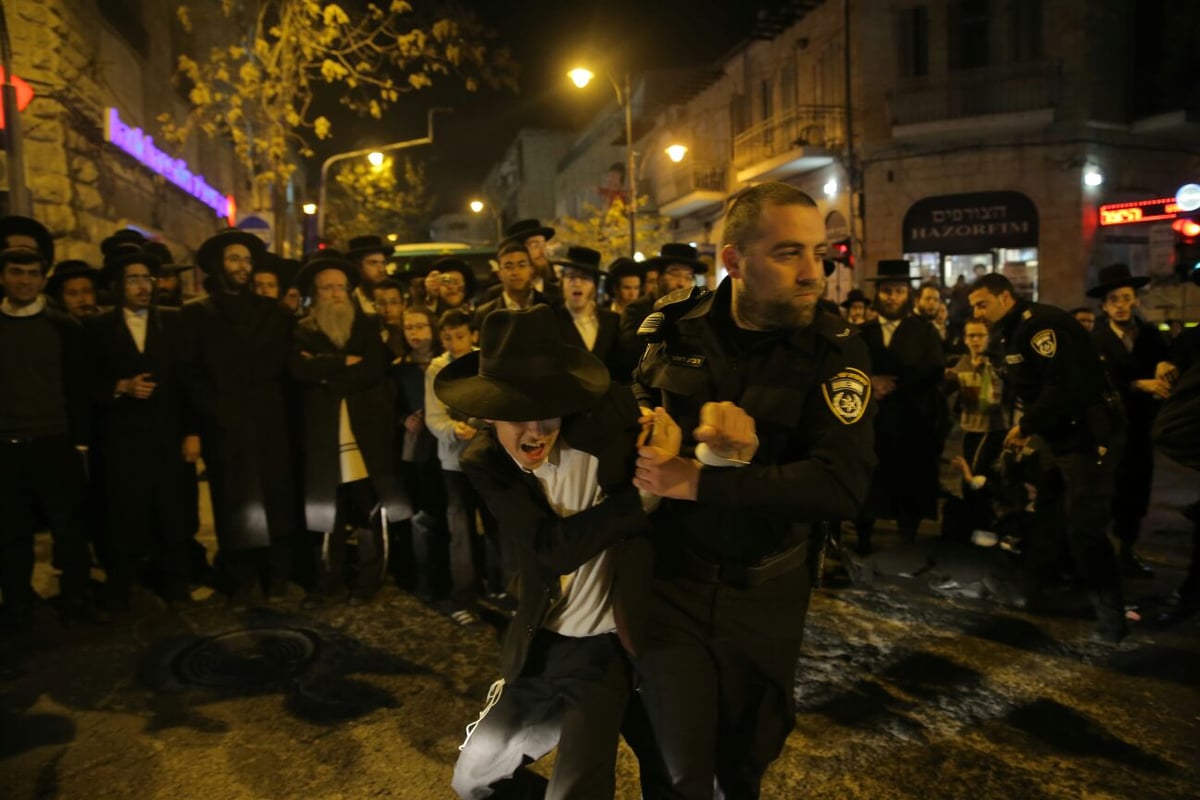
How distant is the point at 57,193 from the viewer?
11.0 meters

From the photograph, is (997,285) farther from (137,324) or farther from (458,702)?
(137,324)

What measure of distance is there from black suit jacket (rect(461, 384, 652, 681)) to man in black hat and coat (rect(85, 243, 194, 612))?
3.88 m

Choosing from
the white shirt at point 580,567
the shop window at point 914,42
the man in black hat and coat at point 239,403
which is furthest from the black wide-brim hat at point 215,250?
the shop window at point 914,42

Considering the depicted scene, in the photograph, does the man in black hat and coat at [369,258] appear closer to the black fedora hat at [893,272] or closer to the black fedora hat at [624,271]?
the black fedora hat at [624,271]

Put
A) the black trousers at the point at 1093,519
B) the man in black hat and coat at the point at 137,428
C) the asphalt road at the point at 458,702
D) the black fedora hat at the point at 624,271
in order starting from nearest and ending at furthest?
1. the asphalt road at the point at 458,702
2. the black trousers at the point at 1093,519
3. the man in black hat and coat at the point at 137,428
4. the black fedora hat at the point at 624,271

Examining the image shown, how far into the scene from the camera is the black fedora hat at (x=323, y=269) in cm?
560

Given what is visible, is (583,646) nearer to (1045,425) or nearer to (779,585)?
(779,585)

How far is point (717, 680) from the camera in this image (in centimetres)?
240

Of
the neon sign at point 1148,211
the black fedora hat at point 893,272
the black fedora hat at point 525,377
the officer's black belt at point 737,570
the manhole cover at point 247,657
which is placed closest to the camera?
the black fedora hat at point 525,377

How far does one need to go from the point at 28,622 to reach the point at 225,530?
3.91ft

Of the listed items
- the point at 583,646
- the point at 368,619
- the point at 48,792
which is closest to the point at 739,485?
the point at 583,646

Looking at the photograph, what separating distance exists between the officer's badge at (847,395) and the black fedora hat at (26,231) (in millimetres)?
5597

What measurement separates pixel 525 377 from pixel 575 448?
0.24 meters

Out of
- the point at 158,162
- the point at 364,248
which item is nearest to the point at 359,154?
the point at 158,162
